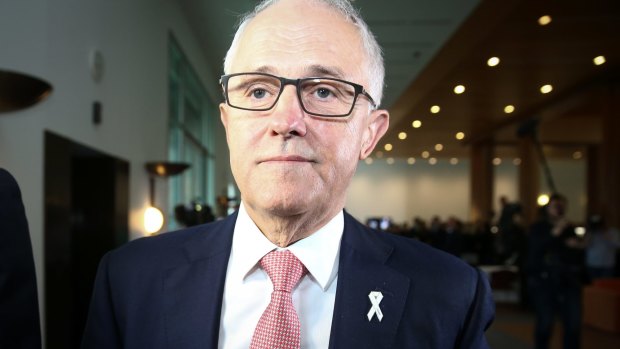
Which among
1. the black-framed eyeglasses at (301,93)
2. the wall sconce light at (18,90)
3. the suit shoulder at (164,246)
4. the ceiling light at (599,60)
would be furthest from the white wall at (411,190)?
the black-framed eyeglasses at (301,93)

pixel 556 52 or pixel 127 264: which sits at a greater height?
pixel 556 52

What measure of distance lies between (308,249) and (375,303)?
0.16m

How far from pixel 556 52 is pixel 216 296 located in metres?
7.81

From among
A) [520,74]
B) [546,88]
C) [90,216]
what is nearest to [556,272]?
[90,216]

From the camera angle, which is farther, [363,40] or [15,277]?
[363,40]

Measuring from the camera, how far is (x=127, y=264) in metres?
1.14

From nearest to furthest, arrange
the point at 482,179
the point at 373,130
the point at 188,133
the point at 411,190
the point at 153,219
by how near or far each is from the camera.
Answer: the point at 373,130, the point at 153,219, the point at 188,133, the point at 482,179, the point at 411,190

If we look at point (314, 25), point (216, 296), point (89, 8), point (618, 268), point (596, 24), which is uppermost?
point (596, 24)

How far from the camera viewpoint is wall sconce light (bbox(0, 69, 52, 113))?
267 cm

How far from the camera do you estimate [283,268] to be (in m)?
1.07

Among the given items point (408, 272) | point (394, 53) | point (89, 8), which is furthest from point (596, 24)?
point (408, 272)

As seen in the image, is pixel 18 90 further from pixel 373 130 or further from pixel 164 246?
pixel 373 130

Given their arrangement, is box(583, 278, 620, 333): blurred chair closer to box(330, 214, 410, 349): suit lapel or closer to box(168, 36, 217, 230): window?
box(168, 36, 217, 230): window

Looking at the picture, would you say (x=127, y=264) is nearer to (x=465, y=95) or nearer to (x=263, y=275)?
(x=263, y=275)
